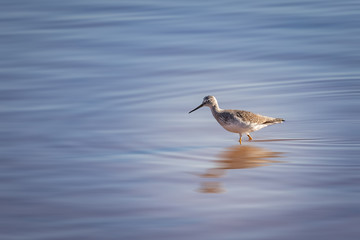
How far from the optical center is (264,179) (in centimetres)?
816

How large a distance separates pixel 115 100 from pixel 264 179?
191 inches

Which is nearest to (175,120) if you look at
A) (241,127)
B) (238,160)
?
(241,127)

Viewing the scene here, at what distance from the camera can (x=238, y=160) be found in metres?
9.30

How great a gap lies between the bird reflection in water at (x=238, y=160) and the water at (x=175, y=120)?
27mm

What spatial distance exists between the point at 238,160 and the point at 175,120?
2.14 meters

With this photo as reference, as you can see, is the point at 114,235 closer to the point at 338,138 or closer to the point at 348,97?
the point at 338,138

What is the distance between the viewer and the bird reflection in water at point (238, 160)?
8453mm

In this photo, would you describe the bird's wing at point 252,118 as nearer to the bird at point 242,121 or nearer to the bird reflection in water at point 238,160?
the bird at point 242,121

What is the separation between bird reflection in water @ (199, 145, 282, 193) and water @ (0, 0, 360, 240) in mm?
27

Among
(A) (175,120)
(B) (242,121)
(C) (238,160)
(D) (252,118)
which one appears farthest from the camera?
(A) (175,120)

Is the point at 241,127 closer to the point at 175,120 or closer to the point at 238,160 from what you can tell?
the point at 238,160

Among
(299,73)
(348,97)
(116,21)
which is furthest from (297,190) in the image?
(116,21)

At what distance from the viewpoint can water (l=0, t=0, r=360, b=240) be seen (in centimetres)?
698

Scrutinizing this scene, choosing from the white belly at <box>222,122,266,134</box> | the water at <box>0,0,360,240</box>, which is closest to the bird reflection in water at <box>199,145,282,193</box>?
the water at <box>0,0,360,240</box>
